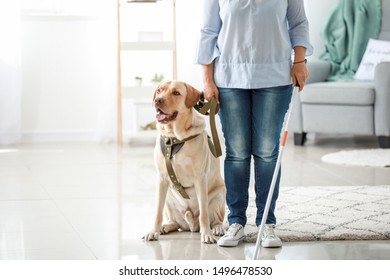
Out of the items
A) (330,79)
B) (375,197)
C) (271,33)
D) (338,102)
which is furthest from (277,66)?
(330,79)

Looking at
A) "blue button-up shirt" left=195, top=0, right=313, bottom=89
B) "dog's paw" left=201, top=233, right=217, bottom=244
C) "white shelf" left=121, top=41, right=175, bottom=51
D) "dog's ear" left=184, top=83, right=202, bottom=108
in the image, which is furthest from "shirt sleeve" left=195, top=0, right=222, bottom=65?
"white shelf" left=121, top=41, right=175, bottom=51

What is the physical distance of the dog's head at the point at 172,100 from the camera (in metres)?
3.26

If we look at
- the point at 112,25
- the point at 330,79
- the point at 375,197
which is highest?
the point at 112,25

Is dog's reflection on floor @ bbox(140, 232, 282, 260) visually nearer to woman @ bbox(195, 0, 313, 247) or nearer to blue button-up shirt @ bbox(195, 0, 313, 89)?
woman @ bbox(195, 0, 313, 247)

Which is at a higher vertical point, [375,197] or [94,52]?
[94,52]

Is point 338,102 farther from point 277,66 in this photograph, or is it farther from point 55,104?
point 277,66

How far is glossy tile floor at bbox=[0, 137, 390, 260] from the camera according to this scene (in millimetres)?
3240

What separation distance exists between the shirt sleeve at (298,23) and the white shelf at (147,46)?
10.5ft

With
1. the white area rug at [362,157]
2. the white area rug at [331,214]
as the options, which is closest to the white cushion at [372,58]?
the white area rug at [362,157]

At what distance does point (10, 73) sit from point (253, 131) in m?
3.67

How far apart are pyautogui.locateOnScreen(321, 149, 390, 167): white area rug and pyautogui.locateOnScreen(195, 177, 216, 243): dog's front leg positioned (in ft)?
7.37

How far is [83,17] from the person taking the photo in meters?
6.64

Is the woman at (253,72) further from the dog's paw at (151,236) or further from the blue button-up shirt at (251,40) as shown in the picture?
the dog's paw at (151,236)
